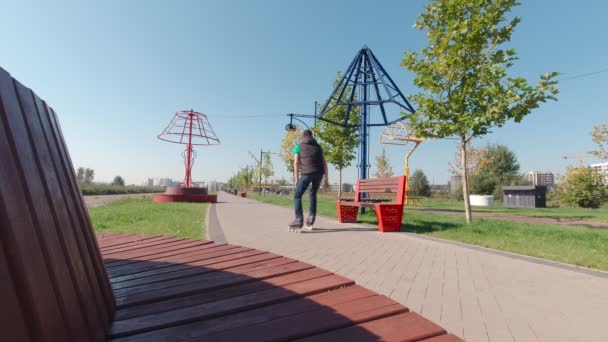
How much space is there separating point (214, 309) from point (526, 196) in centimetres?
2490

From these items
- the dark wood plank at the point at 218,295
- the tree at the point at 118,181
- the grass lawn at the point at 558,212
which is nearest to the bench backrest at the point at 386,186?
the dark wood plank at the point at 218,295

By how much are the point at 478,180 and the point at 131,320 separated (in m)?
39.8

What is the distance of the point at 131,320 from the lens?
1.23 meters

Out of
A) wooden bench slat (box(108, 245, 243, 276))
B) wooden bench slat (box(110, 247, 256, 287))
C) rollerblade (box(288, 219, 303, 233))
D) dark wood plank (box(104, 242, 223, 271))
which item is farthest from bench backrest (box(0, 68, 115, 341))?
rollerblade (box(288, 219, 303, 233))

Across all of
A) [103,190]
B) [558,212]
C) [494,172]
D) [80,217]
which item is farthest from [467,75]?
[103,190]

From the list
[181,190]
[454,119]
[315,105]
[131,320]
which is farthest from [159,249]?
[315,105]

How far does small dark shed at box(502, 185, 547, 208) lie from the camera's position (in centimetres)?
2028

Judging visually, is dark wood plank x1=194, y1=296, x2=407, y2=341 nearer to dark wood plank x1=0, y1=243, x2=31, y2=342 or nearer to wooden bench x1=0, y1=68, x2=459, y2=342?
wooden bench x1=0, y1=68, x2=459, y2=342

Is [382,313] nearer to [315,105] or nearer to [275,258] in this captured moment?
[275,258]

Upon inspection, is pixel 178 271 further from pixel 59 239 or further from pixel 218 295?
pixel 59 239

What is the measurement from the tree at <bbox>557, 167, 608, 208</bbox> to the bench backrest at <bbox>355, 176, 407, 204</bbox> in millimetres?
20886

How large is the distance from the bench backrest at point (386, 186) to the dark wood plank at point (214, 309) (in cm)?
474

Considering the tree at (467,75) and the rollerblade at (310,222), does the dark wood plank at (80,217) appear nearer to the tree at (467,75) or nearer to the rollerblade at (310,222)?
the rollerblade at (310,222)

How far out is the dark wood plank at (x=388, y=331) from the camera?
107 cm
